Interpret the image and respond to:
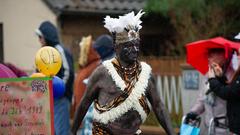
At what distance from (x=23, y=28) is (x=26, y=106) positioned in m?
11.0

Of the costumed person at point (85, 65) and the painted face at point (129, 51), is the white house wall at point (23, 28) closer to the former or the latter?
the costumed person at point (85, 65)

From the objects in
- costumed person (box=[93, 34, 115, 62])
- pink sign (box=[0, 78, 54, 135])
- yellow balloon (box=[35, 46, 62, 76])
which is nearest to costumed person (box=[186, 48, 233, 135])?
costumed person (box=[93, 34, 115, 62])

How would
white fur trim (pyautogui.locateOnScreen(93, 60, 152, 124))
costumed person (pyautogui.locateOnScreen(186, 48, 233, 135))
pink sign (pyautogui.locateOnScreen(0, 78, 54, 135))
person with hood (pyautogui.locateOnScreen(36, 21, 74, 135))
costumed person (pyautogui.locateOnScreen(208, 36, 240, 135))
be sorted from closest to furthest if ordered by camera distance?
pink sign (pyautogui.locateOnScreen(0, 78, 54, 135)), white fur trim (pyautogui.locateOnScreen(93, 60, 152, 124)), costumed person (pyautogui.locateOnScreen(208, 36, 240, 135)), costumed person (pyautogui.locateOnScreen(186, 48, 233, 135)), person with hood (pyautogui.locateOnScreen(36, 21, 74, 135))

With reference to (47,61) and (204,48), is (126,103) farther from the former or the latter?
(204,48)

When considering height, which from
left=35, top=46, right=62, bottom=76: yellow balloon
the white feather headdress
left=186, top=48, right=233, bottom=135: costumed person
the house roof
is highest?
the house roof

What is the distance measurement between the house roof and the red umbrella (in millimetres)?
7690

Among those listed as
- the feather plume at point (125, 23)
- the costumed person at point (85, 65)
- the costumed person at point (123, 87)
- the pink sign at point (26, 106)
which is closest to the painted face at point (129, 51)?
the costumed person at point (123, 87)

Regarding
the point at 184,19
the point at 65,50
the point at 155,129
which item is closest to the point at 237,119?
the point at 65,50

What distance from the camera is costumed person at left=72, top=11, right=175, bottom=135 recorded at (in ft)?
19.7

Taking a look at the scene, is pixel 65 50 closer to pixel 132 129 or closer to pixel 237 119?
pixel 237 119

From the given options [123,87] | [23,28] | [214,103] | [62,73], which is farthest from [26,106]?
[23,28]

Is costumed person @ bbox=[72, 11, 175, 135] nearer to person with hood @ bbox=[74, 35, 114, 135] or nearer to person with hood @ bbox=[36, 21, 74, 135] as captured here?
person with hood @ bbox=[36, 21, 74, 135]

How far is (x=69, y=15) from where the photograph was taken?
16609 mm

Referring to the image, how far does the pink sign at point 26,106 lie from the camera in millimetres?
5477
